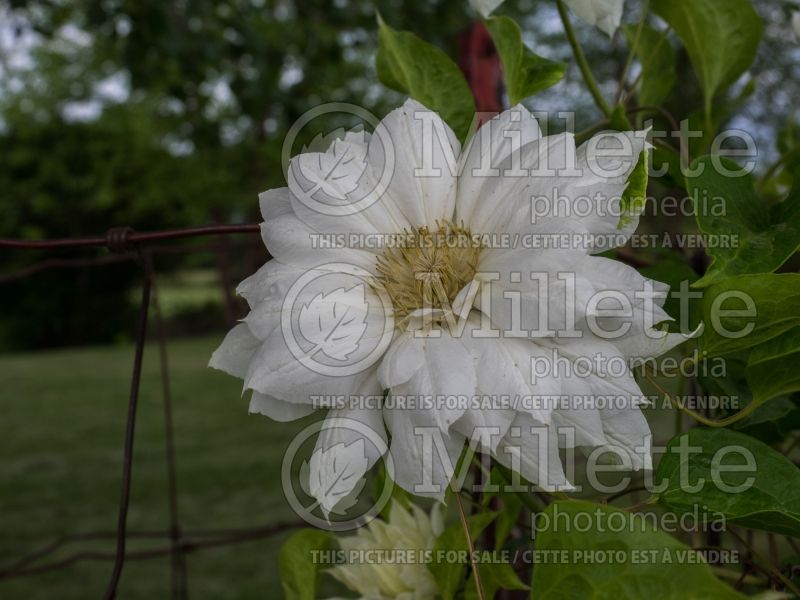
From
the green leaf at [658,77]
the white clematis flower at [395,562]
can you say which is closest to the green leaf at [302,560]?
the white clematis flower at [395,562]

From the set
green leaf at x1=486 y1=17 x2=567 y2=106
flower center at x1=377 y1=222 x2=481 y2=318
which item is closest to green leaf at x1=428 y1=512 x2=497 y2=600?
flower center at x1=377 y1=222 x2=481 y2=318

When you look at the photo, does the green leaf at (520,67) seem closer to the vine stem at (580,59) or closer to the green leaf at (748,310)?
the vine stem at (580,59)

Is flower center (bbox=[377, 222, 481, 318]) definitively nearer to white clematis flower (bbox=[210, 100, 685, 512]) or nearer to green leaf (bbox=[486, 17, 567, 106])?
white clematis flower (bbox=[210, 100, 685, 512])

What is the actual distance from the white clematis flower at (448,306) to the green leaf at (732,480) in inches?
1.2

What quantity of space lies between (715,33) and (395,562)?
359mm

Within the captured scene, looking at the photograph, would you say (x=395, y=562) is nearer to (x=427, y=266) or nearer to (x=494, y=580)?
(x=494, y=580)

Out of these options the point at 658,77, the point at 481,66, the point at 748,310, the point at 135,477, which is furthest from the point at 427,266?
the point at 135,477

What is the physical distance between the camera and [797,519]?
0.87 feet

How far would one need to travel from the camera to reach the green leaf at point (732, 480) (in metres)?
0.27

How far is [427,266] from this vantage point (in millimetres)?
322

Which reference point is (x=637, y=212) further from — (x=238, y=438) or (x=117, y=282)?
(x=117, y=282)

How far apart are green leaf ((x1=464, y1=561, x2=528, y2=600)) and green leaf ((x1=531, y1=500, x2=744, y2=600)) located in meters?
0.08

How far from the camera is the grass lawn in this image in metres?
2.20

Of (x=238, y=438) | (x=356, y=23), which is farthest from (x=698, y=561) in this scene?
(x=238, y=438)
